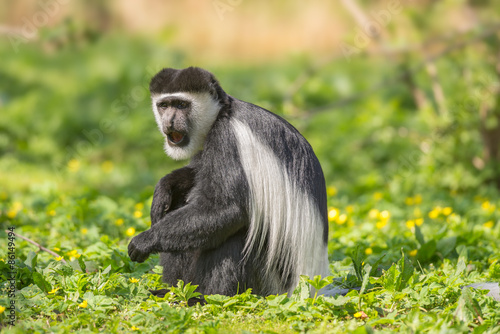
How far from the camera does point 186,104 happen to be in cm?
316

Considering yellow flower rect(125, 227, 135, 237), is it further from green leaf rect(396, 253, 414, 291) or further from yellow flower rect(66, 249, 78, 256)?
green leaf rect(396, 253, 414, 291)

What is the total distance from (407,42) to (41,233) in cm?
421

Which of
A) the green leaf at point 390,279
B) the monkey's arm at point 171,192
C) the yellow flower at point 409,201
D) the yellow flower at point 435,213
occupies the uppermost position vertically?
the monkey's arm at point 171,192

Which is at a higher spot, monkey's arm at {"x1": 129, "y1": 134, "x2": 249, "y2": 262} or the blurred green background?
the blurred green background

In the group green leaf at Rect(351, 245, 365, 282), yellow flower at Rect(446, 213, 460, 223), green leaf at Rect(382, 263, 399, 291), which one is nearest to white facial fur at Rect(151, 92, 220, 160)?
green leaf at Rect(351, 245, 365, 282)

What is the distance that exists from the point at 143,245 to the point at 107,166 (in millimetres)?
4547

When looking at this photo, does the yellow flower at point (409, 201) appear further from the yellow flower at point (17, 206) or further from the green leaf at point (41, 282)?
the green leaf at point (41, 282)

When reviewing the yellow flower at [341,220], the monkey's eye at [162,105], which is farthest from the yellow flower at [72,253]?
the yellow flower at [341,220]

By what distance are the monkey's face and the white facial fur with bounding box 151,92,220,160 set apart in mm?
21

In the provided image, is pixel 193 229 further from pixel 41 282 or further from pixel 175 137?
pixel 41 282

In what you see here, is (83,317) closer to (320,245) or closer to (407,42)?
(320,245)

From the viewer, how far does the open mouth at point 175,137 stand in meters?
3.19

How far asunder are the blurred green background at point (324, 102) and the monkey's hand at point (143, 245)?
179cm

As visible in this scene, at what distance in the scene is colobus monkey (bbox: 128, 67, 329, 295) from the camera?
282 cm
